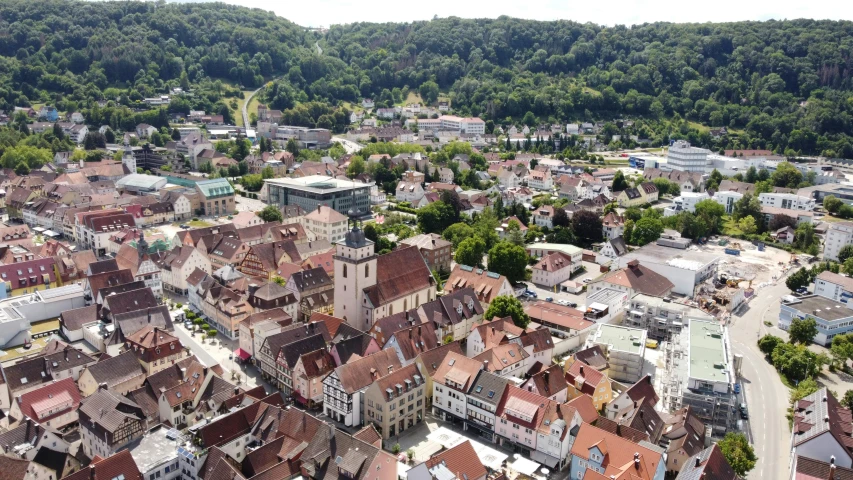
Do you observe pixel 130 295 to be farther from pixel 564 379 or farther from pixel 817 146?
pixel 817 146

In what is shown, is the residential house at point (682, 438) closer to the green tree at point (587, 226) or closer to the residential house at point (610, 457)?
the residential house at point (610, 457)

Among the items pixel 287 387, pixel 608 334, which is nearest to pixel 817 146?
pixel 608 334

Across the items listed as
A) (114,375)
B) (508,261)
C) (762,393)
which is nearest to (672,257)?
(508,261)

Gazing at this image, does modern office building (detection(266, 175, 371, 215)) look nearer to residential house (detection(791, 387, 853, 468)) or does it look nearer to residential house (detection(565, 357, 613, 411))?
residential house (detection(565, 357, 613, 411))

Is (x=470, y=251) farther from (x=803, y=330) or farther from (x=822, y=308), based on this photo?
(x=822, y=308)

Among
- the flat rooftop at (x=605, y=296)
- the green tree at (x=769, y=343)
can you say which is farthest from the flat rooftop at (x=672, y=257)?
the green tree at (x=769, y=343)

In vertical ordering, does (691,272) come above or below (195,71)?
below
